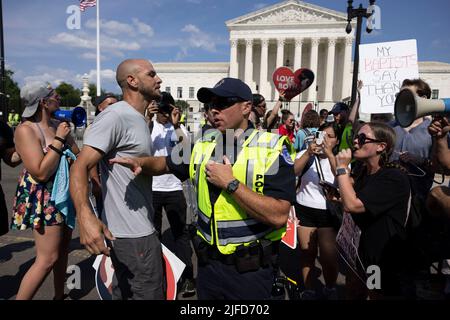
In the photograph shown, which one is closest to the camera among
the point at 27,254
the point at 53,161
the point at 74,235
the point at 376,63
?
the point at 53,161

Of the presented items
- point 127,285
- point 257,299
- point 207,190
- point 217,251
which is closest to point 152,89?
point 207,190

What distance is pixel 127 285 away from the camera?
→ 85.0 inches

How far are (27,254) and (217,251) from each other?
3.66 metres

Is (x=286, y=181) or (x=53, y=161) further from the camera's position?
(x=53, y=161)

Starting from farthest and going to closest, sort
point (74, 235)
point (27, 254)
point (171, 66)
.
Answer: point (171, 66), point (74, 235), point (27, 254)

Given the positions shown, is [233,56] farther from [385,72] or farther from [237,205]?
[237,205]

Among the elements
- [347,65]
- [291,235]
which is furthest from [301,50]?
[291,235]

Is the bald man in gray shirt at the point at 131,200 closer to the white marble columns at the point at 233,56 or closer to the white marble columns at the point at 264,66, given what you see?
the white marble columns at the point at 264,66

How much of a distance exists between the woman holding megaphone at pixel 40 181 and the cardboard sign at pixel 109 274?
2.42 ft

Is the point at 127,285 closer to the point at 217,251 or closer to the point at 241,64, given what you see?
the point at 217,251

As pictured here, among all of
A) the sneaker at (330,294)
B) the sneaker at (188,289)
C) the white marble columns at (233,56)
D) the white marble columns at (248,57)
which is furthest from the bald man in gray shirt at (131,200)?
the white marble columns at (233,56)

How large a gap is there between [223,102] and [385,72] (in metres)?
3.51

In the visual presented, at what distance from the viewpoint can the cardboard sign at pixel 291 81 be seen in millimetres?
4672

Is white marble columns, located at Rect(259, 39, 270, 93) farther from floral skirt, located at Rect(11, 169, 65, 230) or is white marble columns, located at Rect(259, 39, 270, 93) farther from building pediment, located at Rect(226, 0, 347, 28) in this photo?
floral skirt, located at Rect(11, 169, 65, 230)
